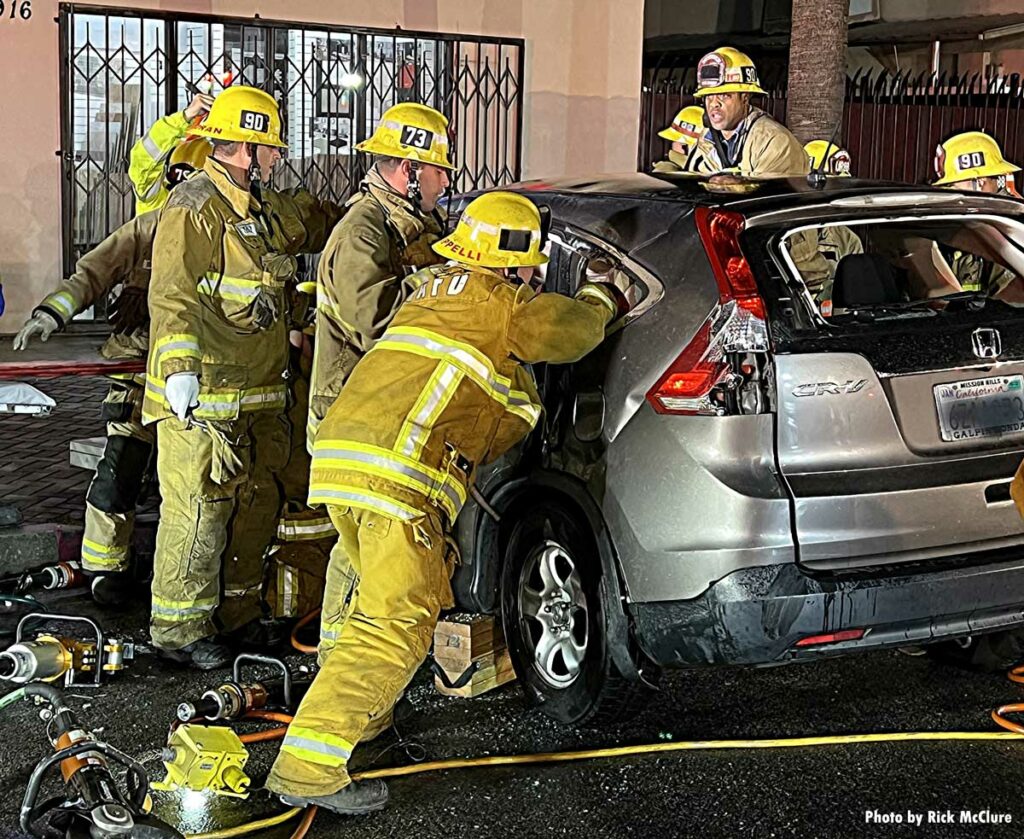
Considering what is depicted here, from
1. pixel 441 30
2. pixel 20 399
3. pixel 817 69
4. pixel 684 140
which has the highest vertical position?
pixel 441 30

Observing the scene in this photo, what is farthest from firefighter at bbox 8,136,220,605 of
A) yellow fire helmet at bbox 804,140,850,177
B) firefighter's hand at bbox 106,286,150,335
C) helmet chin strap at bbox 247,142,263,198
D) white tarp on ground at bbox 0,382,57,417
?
yellow fire helmet at bbox 804,140,850,177

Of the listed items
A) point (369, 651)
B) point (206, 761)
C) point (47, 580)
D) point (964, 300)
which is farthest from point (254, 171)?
point (964, 300)

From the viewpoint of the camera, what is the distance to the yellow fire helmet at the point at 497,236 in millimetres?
4301

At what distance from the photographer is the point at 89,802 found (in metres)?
3.66

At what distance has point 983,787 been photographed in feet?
14.0

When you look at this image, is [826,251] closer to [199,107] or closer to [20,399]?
[199,107]

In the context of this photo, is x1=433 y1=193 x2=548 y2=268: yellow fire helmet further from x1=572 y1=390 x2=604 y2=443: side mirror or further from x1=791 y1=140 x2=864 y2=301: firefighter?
x1=791 y1=140 x2=864 y2=301: firefighter

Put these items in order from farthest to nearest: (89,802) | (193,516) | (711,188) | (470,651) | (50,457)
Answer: (50,457)
(193,516)
(470,651)
(711,188)
(89,802)

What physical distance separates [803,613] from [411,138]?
90.3 inches

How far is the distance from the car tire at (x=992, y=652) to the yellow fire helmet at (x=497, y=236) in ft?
7.01

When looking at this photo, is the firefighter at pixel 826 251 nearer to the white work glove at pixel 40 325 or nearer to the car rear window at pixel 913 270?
the car rear window at pixel 913 270

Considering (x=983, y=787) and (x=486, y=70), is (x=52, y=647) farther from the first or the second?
(x=486, y=70)

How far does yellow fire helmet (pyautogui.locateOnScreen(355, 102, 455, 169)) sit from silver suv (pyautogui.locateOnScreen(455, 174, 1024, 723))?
890 millimetres

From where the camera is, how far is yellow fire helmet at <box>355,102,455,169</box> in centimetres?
532
